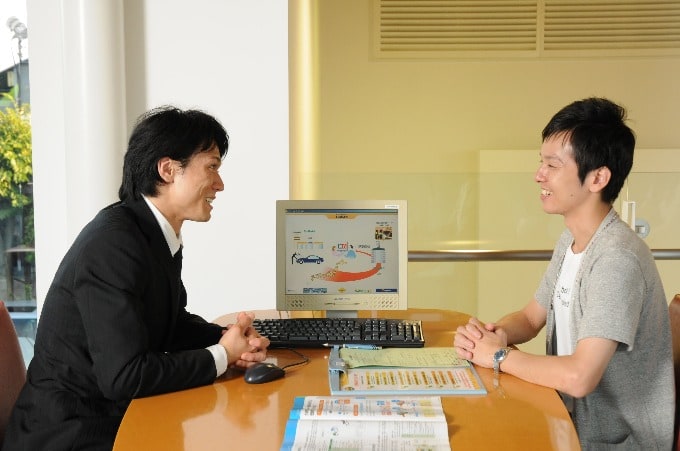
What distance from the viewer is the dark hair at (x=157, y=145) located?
1.94m

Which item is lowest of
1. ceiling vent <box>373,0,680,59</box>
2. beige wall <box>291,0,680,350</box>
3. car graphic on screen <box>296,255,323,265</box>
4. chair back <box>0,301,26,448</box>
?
chair back <box>0,301,26,448</box>

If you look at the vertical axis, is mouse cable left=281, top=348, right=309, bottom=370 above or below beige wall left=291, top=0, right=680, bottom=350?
below

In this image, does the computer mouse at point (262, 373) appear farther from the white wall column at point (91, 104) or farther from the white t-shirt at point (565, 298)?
the white wall column at point (91, 104)

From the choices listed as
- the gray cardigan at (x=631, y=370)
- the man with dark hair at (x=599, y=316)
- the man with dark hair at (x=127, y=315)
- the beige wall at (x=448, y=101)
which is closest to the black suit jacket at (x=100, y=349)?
the man with dark hair at (x=127, y=315)

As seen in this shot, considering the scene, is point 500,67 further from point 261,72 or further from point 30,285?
point 30,285

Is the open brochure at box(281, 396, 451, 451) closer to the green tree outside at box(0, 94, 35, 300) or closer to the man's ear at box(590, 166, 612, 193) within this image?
the man's ear at box(590, 166, 612, 193)

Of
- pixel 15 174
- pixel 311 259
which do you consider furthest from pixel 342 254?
pixel 15 174

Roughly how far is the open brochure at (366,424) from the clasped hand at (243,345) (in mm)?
270

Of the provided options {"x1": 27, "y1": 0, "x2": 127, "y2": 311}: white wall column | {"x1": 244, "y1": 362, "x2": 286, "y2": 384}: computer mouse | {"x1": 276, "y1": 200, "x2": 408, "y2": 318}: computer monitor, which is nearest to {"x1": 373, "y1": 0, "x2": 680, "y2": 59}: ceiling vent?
{"x1": 27, "y1": 0, "x2": 127, "y2": 311}: white wall column

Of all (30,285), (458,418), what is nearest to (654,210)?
(458,418)

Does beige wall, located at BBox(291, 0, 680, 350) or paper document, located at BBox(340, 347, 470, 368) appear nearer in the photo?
paper document, located at BBox(340, 347, 470, 368)

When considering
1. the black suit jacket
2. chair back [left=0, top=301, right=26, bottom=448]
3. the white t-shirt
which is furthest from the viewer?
the white t-shirt

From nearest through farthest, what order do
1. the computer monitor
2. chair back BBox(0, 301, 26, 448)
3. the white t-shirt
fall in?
chair back BBox(0, 301, 26, 448), the white t-shirt, the computer monitor

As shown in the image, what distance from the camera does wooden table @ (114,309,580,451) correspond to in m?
1.42
